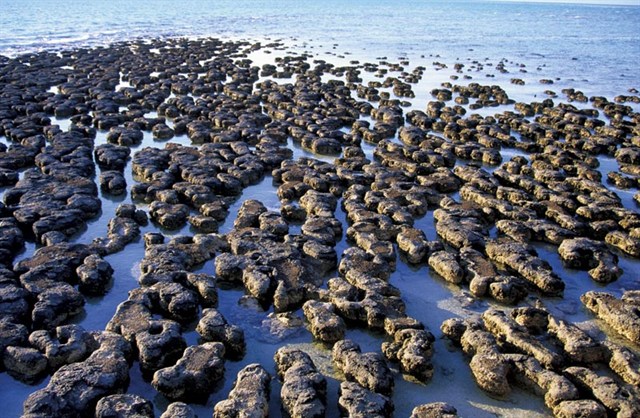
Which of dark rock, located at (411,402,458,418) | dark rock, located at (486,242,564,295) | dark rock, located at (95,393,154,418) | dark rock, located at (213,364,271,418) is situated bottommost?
dark rock, located at (95,393,154,418)

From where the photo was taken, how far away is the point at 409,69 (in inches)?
1148

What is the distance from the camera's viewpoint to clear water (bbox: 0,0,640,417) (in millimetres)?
6496

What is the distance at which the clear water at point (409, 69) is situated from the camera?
6496mm

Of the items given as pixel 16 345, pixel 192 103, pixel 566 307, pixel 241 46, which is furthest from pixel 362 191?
pixel 241 46

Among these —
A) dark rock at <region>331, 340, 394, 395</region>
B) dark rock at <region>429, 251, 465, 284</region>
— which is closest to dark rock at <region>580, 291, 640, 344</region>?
dark rock at <region>429, 251, 465, 284</region>

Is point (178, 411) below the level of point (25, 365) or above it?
above

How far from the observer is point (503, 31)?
189 ft

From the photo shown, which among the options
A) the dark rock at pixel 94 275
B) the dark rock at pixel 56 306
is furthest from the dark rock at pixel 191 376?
the dark rock at pixel 94 275

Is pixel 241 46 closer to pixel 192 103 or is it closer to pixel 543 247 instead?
pixel 192 103

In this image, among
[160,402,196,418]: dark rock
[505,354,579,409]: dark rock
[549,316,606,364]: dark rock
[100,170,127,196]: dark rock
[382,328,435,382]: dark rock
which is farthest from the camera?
[100,170,127,196]: dark rock

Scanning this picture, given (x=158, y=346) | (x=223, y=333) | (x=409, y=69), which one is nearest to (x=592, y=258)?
(x=223, y=333)

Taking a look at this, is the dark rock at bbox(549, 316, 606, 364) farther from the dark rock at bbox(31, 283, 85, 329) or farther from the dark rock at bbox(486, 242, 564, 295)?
the dark rock at bbox(31, 283, 85, 329)

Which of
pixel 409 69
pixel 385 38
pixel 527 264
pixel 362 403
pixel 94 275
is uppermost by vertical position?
pixel 527 264

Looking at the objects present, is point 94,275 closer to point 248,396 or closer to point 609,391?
point 248,396
